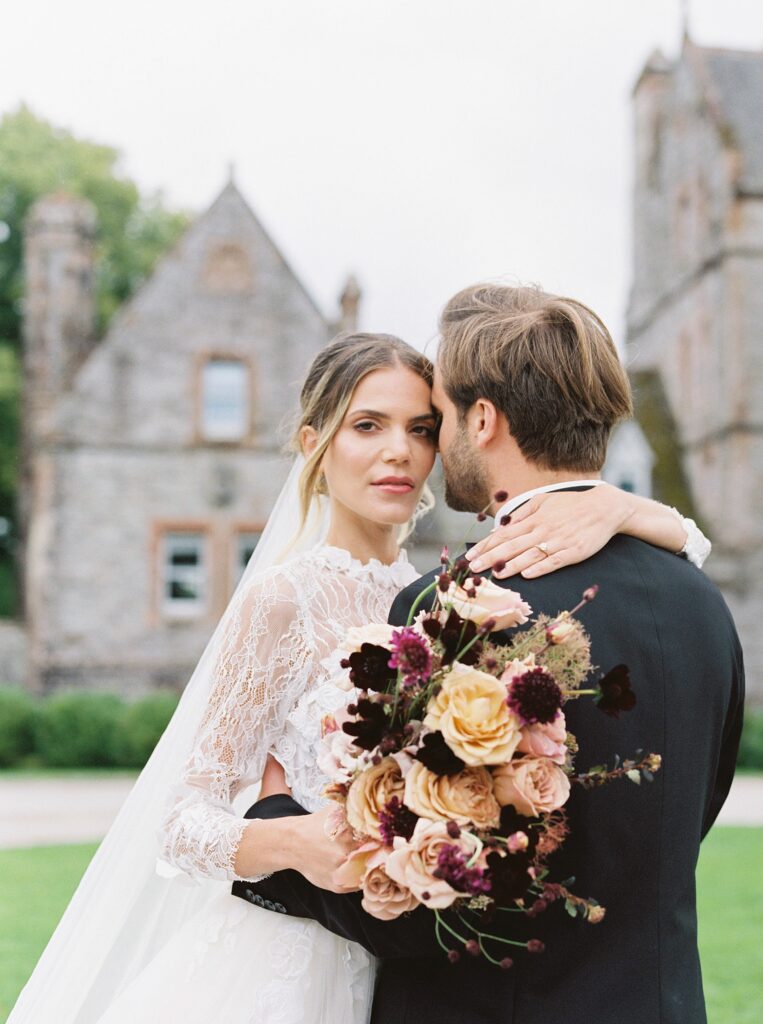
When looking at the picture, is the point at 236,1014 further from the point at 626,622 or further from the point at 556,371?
the point at 556,371

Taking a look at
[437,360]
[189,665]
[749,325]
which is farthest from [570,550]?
[749,325]

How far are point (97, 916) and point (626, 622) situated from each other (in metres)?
1.81

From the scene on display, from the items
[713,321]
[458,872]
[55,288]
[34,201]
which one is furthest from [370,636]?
[34,201]

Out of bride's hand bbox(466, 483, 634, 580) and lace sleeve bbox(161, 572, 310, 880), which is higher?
bride's hand bbox(466, 483, 634, 580)

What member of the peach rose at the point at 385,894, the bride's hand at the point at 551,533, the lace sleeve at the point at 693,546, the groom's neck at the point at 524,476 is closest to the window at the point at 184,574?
the lace sleeve at the point at 693,546

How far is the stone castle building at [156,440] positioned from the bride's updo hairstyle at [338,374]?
19579mm

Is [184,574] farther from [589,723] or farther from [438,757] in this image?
[438,757]

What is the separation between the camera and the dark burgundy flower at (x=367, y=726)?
2.00m

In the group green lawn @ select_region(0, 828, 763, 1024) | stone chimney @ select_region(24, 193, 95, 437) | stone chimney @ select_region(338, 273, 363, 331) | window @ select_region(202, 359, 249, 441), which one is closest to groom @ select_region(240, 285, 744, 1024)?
green lawn @ select_region(0, 828, 763, 1024)

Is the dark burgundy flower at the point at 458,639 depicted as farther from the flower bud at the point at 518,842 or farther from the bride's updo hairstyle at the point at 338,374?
the bride's updo hairstyle at the point at 338,374

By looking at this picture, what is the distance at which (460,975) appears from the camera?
229 cm

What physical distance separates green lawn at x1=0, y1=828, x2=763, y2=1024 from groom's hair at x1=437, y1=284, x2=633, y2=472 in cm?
596

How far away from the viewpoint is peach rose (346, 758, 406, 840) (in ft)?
6.59

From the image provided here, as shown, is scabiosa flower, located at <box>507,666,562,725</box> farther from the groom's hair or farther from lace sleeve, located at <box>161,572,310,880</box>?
lace sleeve, located at <box>161,572,310,880</box>
